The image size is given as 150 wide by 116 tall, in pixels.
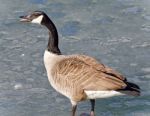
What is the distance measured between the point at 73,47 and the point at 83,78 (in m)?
2.31

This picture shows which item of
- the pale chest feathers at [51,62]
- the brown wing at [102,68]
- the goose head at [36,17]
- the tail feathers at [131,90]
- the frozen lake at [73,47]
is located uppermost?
the goose head at [36,17]

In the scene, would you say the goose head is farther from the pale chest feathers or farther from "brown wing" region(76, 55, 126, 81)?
"brown wing" region(76, 55, 126, 81)

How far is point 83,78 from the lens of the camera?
6.05 m

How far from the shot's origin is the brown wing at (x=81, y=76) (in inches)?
230

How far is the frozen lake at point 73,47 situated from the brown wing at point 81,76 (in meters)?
0.54

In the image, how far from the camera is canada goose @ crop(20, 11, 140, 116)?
5789mm

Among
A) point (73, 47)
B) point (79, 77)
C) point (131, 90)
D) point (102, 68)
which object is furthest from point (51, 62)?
point (73, 47)

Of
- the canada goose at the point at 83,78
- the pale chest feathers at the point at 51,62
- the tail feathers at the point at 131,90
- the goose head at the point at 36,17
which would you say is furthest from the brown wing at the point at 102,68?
the goose head at the point at 36,17

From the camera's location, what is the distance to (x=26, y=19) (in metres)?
6.46

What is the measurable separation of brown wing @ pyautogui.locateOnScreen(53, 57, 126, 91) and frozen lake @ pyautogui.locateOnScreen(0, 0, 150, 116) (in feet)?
1.76

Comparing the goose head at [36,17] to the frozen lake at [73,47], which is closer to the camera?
the goose head at [36,17]

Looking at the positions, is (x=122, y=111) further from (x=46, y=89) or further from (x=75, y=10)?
(x=75, y=10)

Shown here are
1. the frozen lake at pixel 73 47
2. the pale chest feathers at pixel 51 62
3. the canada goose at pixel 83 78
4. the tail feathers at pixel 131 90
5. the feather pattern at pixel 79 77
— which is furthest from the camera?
the frozen lake at pixel 73 47

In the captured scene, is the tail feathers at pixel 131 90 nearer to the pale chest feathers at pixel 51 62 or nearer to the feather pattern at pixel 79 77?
the feather pattern at pixel 79 77
